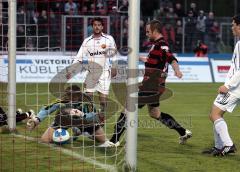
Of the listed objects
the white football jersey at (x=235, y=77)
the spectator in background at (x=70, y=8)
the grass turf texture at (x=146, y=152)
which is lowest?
the grass turf texture at (x=146, y=152)

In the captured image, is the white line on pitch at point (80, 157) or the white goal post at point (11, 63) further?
the white goal post at point (11, 63)

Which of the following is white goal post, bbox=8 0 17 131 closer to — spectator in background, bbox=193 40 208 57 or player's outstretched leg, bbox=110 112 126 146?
player's outstretched leg, bbox=110 112 126 146

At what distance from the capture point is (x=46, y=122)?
13.2 metres

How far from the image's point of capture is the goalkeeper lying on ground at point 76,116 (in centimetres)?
1034

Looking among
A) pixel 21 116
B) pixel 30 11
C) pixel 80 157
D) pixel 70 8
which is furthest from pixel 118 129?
pixel 30 11

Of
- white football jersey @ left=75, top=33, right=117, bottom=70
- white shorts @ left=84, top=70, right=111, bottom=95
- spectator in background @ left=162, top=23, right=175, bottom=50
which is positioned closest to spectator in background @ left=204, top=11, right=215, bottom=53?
spectator in background @ left=162, top=23, right=175, bottom=50

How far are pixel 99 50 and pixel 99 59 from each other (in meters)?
0.18

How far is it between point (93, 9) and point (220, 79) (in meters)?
7.15

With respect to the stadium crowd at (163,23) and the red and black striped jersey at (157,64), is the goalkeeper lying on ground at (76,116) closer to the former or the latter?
the red and black striped jersey at (157,64)

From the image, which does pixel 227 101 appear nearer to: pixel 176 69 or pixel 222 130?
pixel 222 130

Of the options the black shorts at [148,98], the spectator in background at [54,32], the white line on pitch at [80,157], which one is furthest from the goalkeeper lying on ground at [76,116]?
the spectator in background at [54,32]

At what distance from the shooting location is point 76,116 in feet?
34.0

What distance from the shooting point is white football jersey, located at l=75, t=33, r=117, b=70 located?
12.0m

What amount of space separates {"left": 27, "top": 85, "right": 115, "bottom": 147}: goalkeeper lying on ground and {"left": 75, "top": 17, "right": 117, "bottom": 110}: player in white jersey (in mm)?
964
